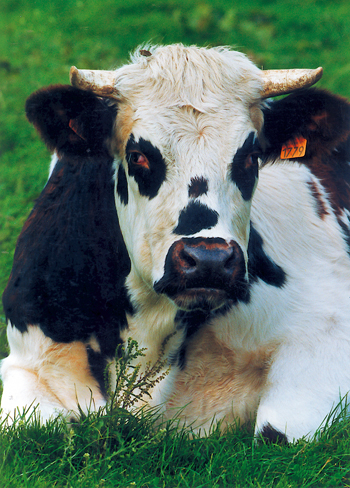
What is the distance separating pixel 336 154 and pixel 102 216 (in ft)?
6.84

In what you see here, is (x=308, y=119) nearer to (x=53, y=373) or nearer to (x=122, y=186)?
(x=122, y=186)

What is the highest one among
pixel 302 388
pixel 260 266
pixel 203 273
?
pixel 203 273

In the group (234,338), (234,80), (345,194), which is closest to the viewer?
(234,80)

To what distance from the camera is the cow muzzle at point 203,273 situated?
288 cm

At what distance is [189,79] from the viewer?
3400mm

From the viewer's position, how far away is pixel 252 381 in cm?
380

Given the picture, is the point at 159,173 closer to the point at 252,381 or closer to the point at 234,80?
the point at 234,80

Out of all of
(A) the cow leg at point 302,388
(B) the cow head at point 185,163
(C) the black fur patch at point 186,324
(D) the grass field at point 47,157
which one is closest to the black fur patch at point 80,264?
(B) the cow head at point 185,163

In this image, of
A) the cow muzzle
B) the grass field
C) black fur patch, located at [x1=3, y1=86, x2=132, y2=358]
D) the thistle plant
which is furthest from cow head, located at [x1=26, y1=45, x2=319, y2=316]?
the grass field

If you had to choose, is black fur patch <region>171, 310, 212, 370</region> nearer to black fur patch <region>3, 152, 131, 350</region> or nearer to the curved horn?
black fur patch <region>3, 152, 131, 350</region>

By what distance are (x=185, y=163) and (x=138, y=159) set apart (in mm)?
316

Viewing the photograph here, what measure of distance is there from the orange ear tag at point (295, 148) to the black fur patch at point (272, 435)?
A: 155 centimetres

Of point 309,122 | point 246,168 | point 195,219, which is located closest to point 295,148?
point 309,122

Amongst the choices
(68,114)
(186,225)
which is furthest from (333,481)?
(68,114)
